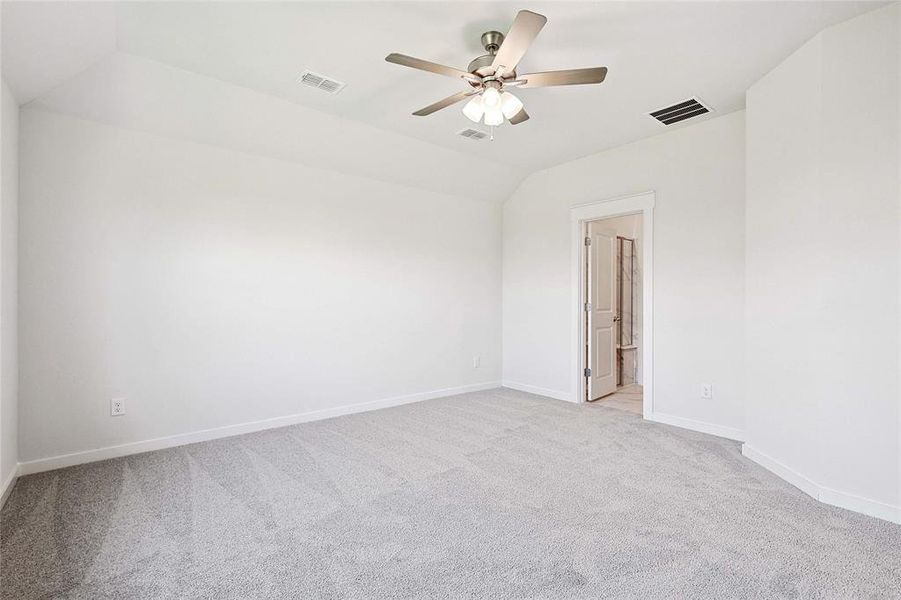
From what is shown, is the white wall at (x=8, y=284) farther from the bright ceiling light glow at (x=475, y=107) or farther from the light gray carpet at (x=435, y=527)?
the bright ceiling light glow at (x=475, y=107)

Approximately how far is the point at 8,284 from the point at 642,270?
5300mm

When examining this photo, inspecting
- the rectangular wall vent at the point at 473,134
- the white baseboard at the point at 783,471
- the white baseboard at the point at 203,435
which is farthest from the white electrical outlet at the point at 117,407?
the white baseboard at the point at 783,471

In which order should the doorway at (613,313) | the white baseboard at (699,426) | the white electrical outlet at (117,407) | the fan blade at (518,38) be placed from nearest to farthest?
the fan blade at (518,38), the white electrical outlet at (117,407), the white baseboard at (699,426), the doorway at (613,313)

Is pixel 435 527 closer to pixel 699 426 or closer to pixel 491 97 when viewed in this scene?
pixel 491 97

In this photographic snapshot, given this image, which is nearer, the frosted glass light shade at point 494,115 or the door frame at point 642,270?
the frosted glass light shade at point 494,115

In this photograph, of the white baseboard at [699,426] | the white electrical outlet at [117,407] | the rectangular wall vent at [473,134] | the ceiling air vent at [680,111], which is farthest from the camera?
the rectangular wall vent at [473,134]

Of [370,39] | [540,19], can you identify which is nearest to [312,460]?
[370,39]

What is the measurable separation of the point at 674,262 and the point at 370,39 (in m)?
3.18

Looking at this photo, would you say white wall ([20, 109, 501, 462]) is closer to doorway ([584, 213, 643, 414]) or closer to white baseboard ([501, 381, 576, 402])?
white baseboard ([501, 381, 576, 402])

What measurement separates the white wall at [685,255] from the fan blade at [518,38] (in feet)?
7.83

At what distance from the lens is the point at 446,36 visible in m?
2.48

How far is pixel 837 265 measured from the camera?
7.92 feet

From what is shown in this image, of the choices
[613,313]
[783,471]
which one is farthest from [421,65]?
[613,313]

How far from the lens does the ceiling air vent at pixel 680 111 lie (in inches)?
133
